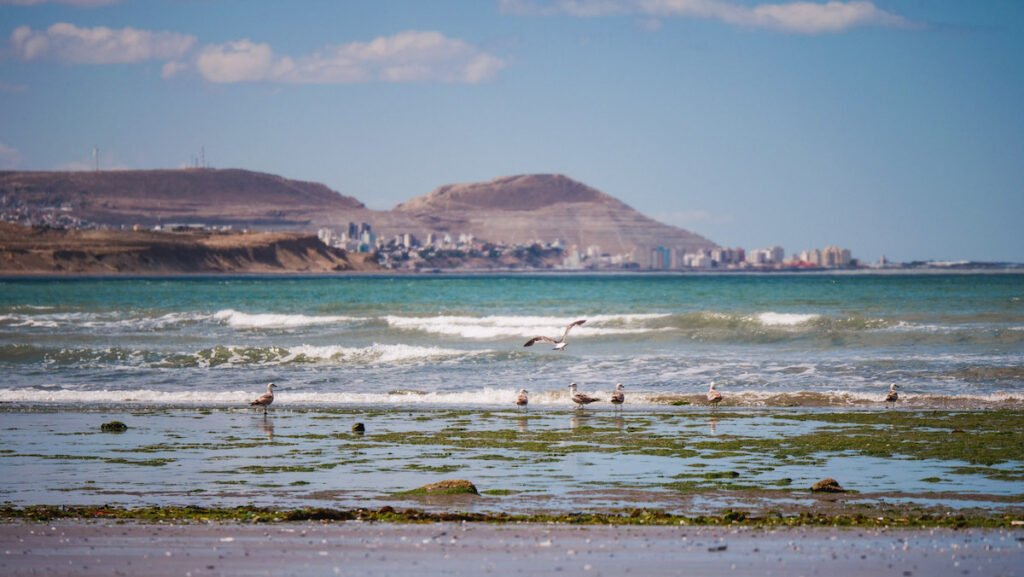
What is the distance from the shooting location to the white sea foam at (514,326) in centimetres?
4528

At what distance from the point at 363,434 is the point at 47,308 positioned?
168 feet

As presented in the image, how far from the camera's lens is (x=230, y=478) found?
1484 cm

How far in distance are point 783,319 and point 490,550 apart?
39.4m

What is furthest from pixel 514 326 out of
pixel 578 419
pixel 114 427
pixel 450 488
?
pixel 450 488

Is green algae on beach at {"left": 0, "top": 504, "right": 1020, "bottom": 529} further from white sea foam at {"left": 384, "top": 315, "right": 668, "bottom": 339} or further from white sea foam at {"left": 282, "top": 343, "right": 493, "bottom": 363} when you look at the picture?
white sea foam at {"left": 384, "top": 315, "right": 668, "bottom": 339}

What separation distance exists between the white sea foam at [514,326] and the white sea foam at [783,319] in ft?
13.2

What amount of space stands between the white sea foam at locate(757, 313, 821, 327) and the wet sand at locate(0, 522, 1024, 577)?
A: 35104 millimetres

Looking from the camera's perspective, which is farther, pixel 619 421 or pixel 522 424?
pixel 619 421

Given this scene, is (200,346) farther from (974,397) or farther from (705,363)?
(974,397)

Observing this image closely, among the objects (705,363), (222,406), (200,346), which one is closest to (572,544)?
(222,406)

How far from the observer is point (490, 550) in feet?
33.8

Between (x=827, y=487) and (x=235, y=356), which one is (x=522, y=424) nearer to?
(x=827, y=487)

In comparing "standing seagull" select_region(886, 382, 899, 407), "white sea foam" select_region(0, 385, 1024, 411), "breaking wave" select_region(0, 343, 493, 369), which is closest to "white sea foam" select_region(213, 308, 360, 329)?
"breaking wave" select_region(0, 343, 493, 369)

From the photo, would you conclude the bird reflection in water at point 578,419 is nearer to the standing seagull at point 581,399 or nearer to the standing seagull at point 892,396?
the standing seagull at point 581,399
